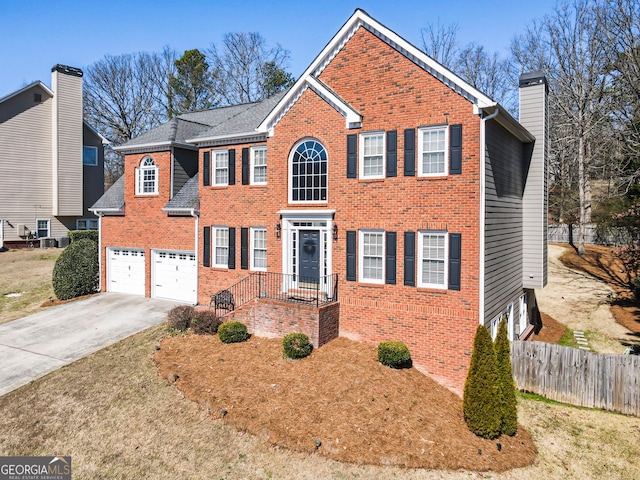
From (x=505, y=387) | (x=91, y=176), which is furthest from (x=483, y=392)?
(x=91, y=176)

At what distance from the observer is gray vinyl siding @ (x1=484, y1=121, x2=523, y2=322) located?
12867 mm

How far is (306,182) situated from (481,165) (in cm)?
591

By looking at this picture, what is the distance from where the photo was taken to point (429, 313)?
42.8 ft

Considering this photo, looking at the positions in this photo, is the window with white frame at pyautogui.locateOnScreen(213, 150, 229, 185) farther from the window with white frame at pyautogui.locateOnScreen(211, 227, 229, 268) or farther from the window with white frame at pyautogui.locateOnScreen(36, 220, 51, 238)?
the window with white frame at pyautogui.locateOnScreen(36, 220, 51, 238)

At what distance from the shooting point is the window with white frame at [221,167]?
17531 mm

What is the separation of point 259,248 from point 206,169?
420cm

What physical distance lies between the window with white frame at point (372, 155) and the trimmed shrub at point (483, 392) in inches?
236

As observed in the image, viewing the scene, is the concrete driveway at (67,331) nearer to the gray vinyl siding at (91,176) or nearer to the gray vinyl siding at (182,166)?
the gray vinyl siding at (182,166)

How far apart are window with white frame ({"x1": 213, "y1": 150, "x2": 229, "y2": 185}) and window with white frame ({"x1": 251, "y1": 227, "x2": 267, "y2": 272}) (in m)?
2.52

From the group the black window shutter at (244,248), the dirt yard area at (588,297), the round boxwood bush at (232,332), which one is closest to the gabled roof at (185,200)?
the black window shutter at (244,248)

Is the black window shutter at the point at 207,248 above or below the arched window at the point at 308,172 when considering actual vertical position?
below

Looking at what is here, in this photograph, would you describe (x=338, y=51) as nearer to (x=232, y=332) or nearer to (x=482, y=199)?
(x=482, y=199)

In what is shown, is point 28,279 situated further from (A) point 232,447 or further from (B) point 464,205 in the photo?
(B) point 464,205

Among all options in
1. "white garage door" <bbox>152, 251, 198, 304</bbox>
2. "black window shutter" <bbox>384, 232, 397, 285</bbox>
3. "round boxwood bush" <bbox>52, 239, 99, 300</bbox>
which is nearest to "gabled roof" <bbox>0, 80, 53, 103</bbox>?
"round boxwood bush" <bbox>52, 239, 99, 300</bbox>
